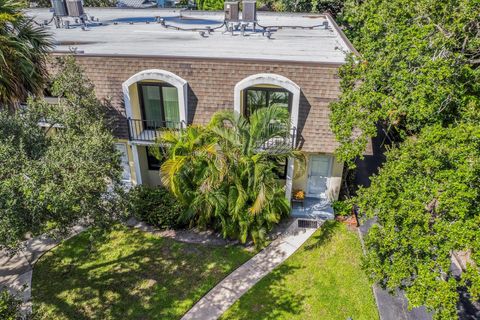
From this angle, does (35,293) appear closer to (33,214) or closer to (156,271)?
(156,271)

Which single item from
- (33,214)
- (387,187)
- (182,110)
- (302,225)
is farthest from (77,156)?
(302,225)

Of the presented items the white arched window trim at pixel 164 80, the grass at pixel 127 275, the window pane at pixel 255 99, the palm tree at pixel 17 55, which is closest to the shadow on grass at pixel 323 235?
the grass at pixel 127 275

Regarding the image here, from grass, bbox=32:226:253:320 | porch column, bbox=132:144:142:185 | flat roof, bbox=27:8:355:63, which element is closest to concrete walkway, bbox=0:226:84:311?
grass, bbox=32:226:253:320

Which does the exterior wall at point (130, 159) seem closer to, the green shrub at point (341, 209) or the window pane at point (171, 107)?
the window pane at point (171, 107)

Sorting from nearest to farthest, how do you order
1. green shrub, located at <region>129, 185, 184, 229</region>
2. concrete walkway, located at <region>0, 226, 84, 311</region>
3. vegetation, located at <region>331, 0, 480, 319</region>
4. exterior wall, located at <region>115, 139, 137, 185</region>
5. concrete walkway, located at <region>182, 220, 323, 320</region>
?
1. vegetation, located at <region>331, 0, 480, 319</region>
2. concrete walkway, located at <region>182, 220, 323, 320</region>
3. concrete walkway, located at <region>0, 226, 84, 311</region>
4. green shrub, located at <region>129, 185, 184, 229</region>
5. exterior wall, located at <region>115, 139, 137, 185</region>

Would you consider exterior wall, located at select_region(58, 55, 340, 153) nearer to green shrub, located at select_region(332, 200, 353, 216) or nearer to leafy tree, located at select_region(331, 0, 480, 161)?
leafy tree, located at select_region(331, 0, 480, 161)

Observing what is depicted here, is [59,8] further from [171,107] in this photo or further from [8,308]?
[8,308]

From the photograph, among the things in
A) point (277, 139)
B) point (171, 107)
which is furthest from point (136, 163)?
point (277, 139)
